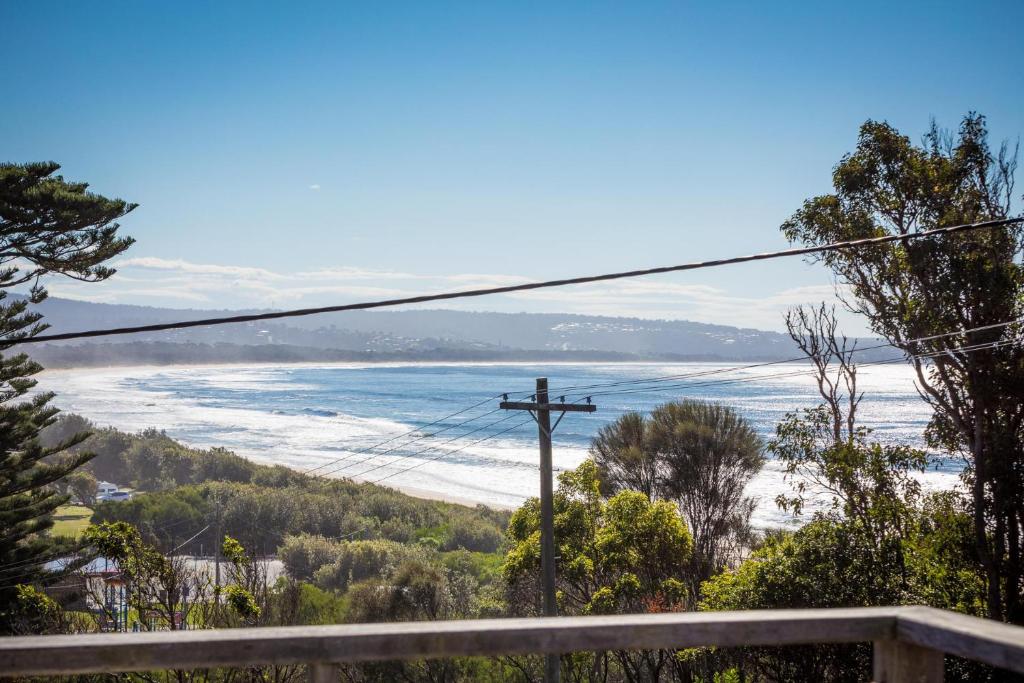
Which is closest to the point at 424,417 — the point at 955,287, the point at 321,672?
the point at 955,287

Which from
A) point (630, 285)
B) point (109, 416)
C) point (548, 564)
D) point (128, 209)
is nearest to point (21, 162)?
point (128, 209)

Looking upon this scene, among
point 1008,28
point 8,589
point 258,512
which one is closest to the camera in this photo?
point 8,589

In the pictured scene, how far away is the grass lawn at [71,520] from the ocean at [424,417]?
13823mm

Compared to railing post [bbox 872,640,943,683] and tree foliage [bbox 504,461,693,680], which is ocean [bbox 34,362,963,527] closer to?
tree foliage [bbox 504,461,693,680]

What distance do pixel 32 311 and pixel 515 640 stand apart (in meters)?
17.8

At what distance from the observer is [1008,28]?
55.2 ft

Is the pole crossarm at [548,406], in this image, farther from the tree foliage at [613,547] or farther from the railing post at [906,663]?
the railing post at [906,663]

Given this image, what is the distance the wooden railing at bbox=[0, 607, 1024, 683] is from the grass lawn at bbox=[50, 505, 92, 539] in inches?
1371

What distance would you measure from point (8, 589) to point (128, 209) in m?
7.97

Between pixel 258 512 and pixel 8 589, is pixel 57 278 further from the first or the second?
pixel 258 512

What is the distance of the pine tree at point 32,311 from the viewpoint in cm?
1339

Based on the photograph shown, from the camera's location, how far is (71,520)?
3653 cm

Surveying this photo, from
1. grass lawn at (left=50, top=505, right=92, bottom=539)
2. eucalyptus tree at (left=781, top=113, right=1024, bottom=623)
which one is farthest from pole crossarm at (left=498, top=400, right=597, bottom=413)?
grass lawn at (left=50, top=505, right=92, bottom=539)

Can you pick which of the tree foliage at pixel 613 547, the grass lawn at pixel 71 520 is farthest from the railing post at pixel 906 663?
the grass lawn at pixel 71 520
